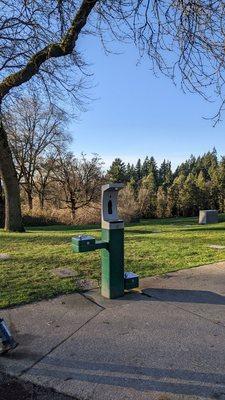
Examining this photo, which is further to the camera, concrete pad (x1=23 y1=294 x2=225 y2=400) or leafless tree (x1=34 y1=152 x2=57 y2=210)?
leafless tree (x1=34 y1=152 x2=57 y2=210)

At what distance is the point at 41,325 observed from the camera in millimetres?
4551

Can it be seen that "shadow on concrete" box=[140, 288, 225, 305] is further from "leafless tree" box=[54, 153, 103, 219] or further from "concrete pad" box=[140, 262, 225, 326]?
"leafless tree" box=[54, 153, 103, 219]

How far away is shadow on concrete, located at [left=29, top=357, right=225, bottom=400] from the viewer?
327cm

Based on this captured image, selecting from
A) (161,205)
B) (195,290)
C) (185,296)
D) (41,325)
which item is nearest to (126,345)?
(41,325)

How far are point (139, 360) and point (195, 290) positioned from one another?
7.34ft

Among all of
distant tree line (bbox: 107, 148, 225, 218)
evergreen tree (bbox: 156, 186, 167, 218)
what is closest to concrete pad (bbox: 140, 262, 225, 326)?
distant tree line (bbox: 107, 148, 225, 218)

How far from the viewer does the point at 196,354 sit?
3.84 meters

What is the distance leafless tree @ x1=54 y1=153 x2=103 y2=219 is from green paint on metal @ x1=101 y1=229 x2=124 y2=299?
3418cm

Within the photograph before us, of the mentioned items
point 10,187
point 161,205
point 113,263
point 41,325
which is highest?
point 161,205

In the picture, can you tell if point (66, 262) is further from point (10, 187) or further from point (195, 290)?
point (10, 187)

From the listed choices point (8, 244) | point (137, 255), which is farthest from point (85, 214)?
point (137, 255)

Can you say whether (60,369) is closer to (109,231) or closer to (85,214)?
(109,231)

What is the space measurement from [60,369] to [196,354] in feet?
3.82

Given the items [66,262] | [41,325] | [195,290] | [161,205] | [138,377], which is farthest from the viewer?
[161,205]
